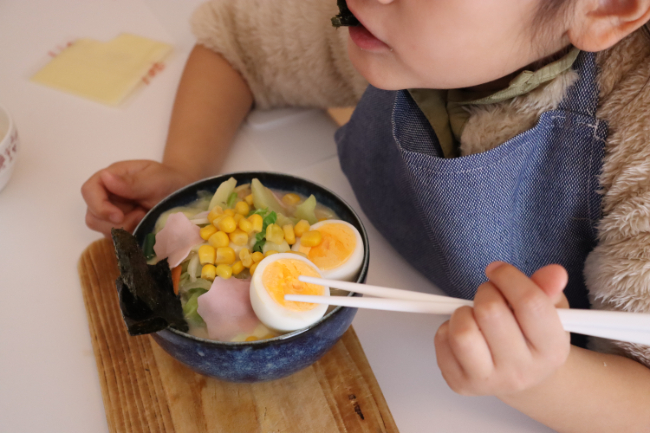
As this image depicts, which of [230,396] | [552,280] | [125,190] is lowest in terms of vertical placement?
[230,396]

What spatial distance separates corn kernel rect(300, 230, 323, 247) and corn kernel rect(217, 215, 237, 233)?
95 mm

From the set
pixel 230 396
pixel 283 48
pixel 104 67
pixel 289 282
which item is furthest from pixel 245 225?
pixel 104 67

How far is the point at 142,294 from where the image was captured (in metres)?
0.58

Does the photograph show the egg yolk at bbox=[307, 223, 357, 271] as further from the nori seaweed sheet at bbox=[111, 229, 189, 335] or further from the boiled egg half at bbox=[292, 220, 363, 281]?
the nori seaweed sheet at bbox=[111, 229, 189, 335]

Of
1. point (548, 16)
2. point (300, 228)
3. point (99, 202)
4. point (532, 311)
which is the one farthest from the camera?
point (99, 202)

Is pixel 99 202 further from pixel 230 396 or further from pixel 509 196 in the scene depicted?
pixel 509 196

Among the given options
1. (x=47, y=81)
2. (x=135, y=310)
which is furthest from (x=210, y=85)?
(x=135, y=310)

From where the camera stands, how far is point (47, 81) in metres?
1.19

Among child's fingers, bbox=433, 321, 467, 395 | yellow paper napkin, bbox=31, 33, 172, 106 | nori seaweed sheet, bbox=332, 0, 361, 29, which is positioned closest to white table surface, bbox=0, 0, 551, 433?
yellow paper napkin, bbox=31, 33, 172, 106

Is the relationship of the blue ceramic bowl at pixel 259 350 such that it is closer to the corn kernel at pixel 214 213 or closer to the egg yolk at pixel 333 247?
the egg yolk at pixel 333 247

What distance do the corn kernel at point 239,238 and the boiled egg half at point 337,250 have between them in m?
0.07

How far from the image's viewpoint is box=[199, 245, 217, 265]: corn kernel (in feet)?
2.19

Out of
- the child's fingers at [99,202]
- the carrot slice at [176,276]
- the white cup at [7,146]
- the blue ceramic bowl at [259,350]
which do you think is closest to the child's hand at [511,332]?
the blue ceramic bowl at [259,350]

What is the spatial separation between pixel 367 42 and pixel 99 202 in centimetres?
53
